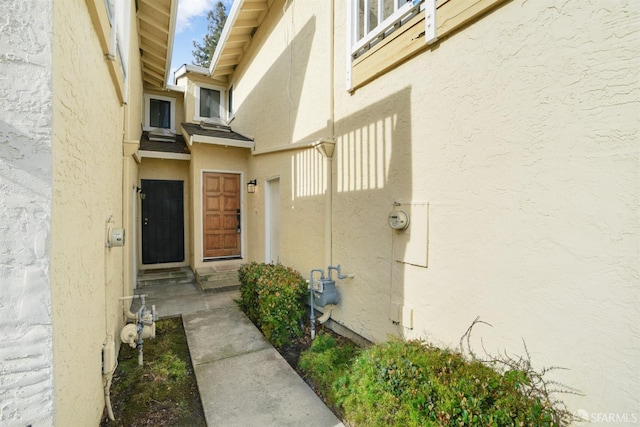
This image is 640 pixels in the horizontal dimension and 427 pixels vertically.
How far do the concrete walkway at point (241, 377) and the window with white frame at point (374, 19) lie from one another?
180 inches

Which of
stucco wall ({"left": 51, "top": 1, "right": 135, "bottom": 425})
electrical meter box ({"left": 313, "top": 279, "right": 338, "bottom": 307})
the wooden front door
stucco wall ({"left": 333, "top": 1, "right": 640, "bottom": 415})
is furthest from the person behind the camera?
the wooden front door

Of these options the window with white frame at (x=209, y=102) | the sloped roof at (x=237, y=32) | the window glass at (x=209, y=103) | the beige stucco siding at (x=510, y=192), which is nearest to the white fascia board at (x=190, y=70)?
the sloped roof at (x=237, y=32)

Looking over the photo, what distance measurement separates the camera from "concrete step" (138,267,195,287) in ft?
23.9

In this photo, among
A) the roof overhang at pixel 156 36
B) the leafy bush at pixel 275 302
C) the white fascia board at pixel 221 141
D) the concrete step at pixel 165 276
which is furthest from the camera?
the white fascia board at pixel 221 141

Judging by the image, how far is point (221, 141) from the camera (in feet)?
24.9

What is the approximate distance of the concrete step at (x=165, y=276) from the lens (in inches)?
287

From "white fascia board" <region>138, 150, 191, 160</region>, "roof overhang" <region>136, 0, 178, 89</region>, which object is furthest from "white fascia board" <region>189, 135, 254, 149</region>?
"roof overhang" <region>136, 0, 178, 89</region>

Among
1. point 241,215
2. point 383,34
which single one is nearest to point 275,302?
point 383,34

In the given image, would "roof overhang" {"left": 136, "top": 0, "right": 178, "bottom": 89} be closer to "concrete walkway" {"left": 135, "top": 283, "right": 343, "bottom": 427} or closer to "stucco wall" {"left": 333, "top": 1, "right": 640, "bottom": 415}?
"stucco wall" {"left": 333, "top": 1, "right": 640, "bottom": 415}

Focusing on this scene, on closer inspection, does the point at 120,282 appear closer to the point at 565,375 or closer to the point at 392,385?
the point at 392,385

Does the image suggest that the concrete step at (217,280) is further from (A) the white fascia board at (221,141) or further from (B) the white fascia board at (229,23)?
(B) the white fascia board at (229,23)

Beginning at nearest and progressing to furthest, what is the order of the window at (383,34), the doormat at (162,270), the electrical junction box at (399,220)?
the window at (383,34) → the electrical junction box at (399,220) → the doormat at (162,270)

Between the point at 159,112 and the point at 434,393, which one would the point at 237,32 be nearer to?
the point at 159,112

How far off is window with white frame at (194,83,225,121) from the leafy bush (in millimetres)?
6999
